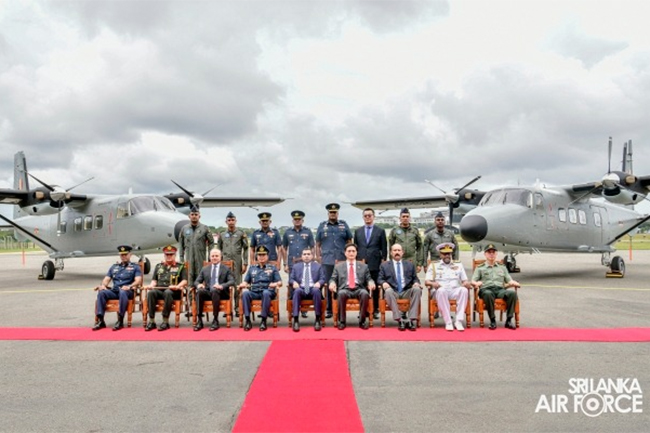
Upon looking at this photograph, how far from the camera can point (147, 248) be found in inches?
590

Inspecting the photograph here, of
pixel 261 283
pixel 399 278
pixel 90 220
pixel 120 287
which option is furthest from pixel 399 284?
pixel 90 220

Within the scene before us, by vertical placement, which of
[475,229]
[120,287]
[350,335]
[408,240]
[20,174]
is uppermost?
[20,174]

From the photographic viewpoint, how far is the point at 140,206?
50.9ft

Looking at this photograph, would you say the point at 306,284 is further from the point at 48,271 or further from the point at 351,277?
the point at 48,271

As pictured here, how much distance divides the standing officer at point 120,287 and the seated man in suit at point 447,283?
4.54m

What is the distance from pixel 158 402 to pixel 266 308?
125 inches

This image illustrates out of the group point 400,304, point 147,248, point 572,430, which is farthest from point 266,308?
point 147,248

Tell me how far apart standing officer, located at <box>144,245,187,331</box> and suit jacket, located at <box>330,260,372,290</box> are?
234cm

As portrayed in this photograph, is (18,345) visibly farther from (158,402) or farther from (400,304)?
(400,304)

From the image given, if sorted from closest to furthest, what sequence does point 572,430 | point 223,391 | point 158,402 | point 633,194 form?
1. point 572,430
2. point 158,402
3. point 223,391
4. point 633,194

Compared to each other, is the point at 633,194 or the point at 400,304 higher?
the point at 633,194

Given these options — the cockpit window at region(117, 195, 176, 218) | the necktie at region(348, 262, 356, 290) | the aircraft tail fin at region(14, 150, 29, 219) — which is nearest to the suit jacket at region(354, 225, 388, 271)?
the necktie at region(348, 262, 356, 290)

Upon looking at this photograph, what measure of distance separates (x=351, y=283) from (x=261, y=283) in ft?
4.53

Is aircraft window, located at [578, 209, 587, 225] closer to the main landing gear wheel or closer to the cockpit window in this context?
the cockpit window
